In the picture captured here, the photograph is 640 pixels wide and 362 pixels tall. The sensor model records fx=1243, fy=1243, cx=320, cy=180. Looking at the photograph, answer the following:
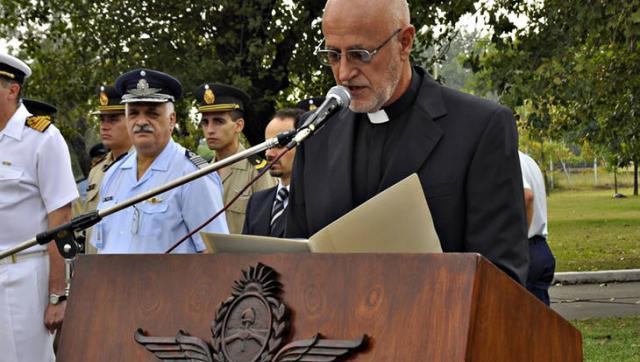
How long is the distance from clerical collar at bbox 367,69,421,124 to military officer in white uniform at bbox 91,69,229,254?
77.3 inches

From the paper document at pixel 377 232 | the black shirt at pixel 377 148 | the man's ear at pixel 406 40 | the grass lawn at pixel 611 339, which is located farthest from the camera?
the grass lawn at pixel 611 339

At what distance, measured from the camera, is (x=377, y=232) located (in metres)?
3.08

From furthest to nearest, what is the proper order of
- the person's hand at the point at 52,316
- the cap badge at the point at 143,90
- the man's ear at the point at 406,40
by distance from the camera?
1. the cap badge at the point at 143,90
2. the person's hand at the point at 52,316
3. the man's ear at the point at 406,40

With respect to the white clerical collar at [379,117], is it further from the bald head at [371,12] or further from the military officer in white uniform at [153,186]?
the military officer in white uniform at [153,186]

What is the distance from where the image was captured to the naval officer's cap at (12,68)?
19.7 feet

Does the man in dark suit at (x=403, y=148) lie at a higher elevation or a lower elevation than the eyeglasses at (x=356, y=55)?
lower

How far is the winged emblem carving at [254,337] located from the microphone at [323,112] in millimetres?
531

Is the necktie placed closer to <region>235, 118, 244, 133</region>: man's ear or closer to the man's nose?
<region>235, 118, 244, 133</region>: man's ear

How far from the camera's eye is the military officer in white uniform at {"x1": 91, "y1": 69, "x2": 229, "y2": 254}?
5777 millimetres

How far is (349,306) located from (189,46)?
15046 millimetres

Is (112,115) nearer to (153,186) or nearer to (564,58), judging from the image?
(153,186)

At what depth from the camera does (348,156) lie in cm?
384

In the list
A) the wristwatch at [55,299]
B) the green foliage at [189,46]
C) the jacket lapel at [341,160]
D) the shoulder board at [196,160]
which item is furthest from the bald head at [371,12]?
the green foliage at [189,46]

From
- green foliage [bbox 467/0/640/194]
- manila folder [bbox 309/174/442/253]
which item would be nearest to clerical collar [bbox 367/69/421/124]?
manila folder [bbox 309/174/442/253]
